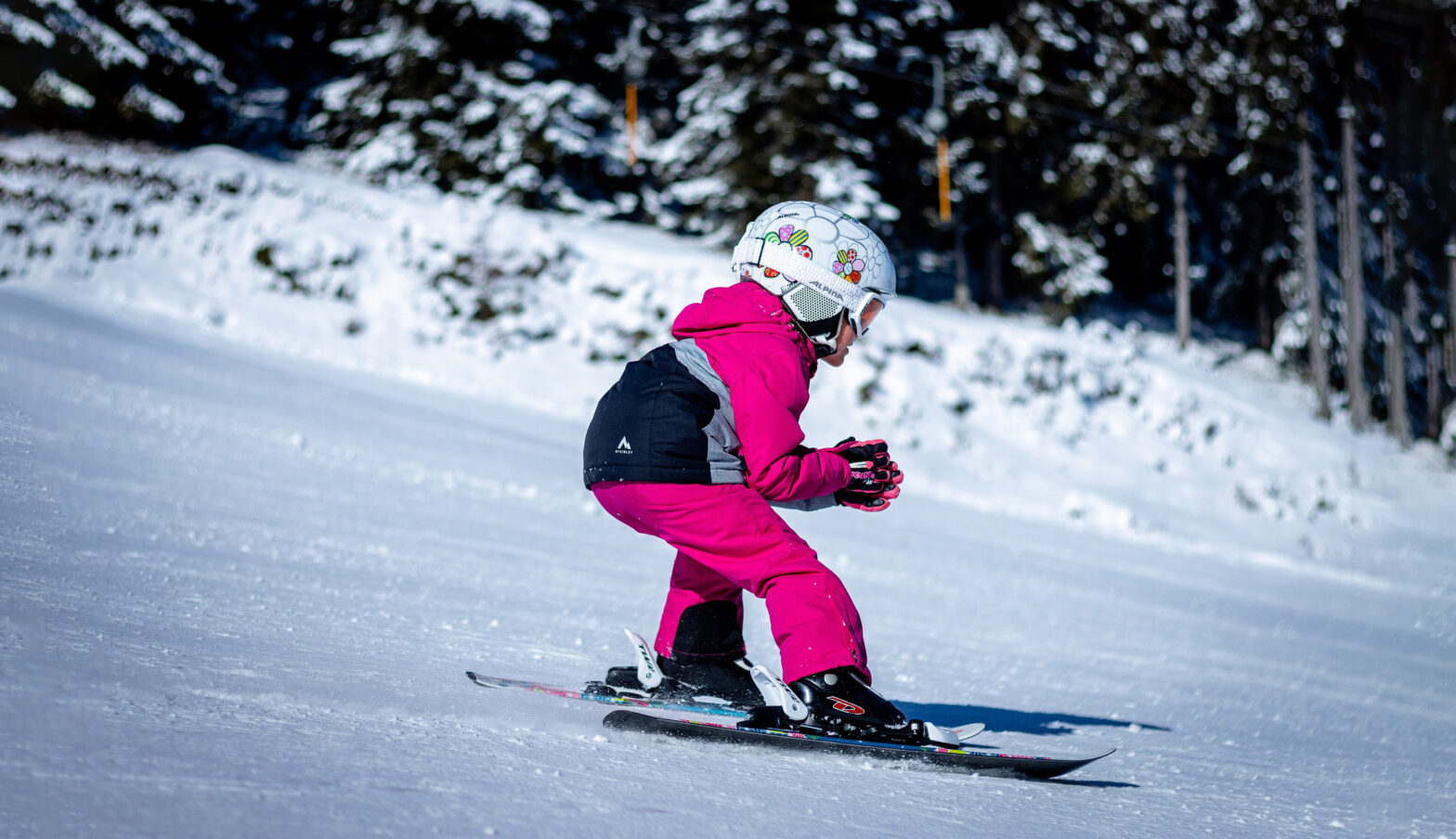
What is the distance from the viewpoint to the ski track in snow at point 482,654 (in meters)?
1.92

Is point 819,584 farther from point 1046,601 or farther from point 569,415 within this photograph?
point 569,415

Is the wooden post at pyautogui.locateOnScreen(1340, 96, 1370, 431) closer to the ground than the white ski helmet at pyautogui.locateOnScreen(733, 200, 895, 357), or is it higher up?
higher up

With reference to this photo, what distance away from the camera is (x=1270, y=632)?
7184mm

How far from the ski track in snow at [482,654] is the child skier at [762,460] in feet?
0.79

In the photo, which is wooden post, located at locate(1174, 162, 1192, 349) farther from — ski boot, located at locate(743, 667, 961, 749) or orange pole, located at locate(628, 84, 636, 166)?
ski boot, located at locate(743, 667, 961, 749)

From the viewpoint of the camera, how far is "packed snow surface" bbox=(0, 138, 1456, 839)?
2.11 metres

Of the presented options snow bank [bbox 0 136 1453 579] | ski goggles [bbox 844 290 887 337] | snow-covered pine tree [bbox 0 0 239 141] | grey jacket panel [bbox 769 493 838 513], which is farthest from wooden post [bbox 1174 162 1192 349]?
grey jacket panel [bbox 769 493 838 513]

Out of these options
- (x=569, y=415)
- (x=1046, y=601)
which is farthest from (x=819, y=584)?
(x=569, y=415)

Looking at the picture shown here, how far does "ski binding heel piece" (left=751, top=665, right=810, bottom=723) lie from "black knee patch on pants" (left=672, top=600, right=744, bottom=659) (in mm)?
298

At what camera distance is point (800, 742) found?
8.75ft

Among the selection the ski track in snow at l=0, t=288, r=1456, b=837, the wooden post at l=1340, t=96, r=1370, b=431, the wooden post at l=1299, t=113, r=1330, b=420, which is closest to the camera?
the ski track in snow at l=0, t=288, r=1456, b=837

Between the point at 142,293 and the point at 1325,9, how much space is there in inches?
1093

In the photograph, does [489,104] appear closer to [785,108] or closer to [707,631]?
[785,108]

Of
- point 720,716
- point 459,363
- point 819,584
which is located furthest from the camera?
point 459,363
